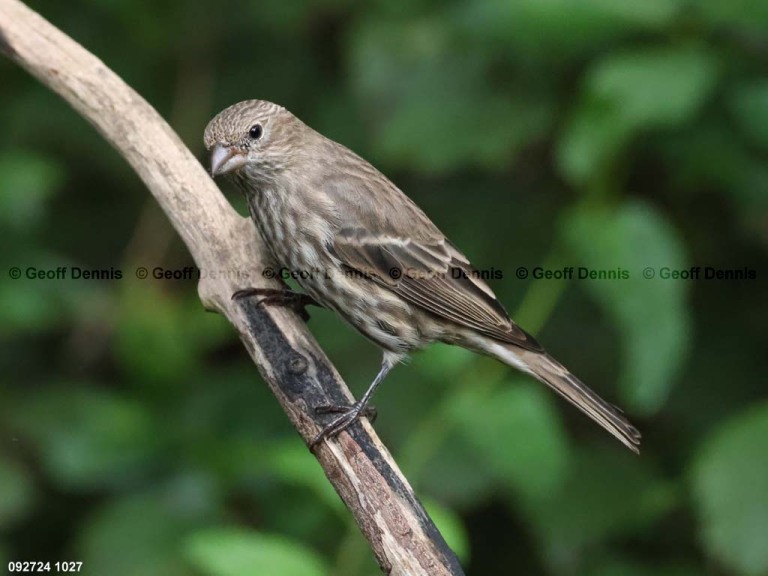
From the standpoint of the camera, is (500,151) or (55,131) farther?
(55,131)

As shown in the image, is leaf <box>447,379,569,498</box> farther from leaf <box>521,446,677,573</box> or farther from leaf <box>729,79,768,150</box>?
leaf <box>729,79,768,150</box>

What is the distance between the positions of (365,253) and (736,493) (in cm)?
169

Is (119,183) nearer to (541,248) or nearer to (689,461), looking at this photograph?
(541,248)

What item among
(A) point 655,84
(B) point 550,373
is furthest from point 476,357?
(A) point 655,84

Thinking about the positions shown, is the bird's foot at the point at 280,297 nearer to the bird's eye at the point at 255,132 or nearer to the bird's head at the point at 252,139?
the bird's head at the point at 252,139

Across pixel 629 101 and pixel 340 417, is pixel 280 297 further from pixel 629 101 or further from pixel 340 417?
pixel 629 101

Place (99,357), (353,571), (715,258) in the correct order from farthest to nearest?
(99,357), (715,258), (353,571)

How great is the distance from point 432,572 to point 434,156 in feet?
7.38

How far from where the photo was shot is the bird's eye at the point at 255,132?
13.4 ft

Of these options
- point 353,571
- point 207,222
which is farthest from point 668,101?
point 353,571

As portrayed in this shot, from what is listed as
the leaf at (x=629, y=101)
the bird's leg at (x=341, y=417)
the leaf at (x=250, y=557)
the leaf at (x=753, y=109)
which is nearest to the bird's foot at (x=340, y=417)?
the bird's leg at (x=341, y=417)

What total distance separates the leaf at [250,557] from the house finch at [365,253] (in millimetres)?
791

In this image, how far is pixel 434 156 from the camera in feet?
15.7

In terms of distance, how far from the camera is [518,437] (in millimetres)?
3955
